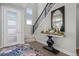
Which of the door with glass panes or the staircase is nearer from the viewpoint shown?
the door with glass panes

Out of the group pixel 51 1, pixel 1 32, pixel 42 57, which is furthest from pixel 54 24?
pixel 1 32

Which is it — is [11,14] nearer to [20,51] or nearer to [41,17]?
[41,17]

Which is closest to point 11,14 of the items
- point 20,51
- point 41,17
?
point 41,17

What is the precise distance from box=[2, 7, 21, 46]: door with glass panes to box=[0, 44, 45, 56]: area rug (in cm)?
11

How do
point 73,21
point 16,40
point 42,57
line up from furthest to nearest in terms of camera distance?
point 16,40 → point 42,57 → point 73,21

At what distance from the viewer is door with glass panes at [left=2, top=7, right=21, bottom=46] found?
1563 millimetres

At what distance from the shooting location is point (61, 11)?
1554mm

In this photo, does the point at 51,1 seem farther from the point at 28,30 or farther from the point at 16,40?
the point at 16,40

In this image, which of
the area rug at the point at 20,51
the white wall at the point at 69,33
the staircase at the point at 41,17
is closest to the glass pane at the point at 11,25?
the area rug at the point at 20,51

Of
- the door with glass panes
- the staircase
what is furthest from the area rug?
the staircase

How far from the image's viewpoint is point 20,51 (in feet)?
5.30

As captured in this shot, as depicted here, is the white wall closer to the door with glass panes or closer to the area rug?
the area rug

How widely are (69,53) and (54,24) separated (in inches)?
26.3

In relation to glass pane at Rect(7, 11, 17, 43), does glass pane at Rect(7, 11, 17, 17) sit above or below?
above
